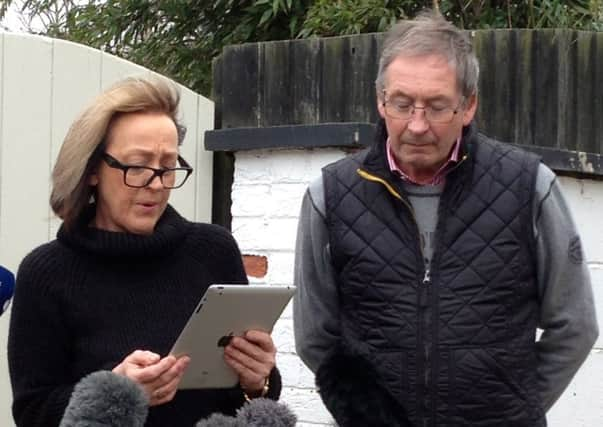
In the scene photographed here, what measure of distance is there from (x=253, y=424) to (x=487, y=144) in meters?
0.94

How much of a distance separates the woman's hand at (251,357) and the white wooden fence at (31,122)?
4.39 ft

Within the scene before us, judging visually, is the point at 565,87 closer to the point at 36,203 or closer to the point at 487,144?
the point at 487,144

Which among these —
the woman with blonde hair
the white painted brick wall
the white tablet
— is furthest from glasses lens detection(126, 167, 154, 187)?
the white painted brick wall

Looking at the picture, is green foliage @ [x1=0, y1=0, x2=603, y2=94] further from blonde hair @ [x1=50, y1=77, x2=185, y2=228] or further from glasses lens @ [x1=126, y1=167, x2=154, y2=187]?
glasses lens @ [x1=126, y1=167, x2=154, y2=187]

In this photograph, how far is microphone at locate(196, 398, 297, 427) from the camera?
8.50ft

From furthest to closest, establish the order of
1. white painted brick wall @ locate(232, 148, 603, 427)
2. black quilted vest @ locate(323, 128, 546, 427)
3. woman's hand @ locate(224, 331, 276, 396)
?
white painted brick wall @ locate(232, 148, 603, 427)
black quilted vest @ locate(323, 128, 546, 427)
woman's hand @ locate(224, 331, 276, 396)

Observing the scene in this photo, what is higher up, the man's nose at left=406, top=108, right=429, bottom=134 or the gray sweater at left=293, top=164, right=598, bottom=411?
the man's nose at left=406, top=108, right=429, bottom=134

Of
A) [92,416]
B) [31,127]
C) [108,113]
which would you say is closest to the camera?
[92,416]

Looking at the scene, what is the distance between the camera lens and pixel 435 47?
9.57ft

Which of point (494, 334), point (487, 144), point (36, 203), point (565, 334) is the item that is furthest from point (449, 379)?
point (36, 203)

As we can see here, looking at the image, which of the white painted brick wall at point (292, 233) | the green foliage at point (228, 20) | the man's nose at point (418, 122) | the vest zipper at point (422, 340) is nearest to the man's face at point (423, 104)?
the man's nose at point (418, 122)

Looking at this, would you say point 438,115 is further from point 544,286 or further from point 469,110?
point 544,286

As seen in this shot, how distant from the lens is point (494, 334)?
287 centimetres

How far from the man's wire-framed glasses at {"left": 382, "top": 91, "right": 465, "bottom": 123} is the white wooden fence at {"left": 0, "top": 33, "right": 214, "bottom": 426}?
145 centimetres
